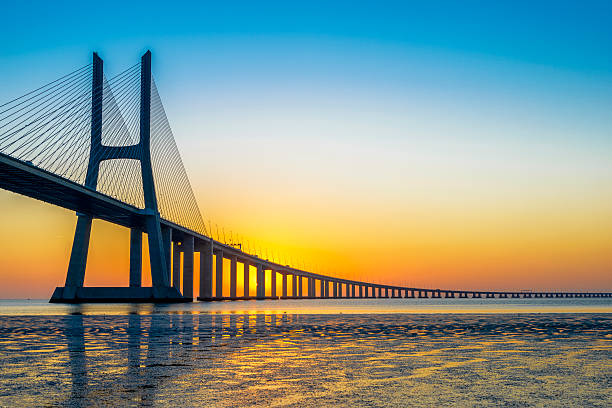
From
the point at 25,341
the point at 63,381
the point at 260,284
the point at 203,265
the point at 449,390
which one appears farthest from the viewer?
the point at 260,284

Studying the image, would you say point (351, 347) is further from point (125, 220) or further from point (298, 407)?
point (125, 220)

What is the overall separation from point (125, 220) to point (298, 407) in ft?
211

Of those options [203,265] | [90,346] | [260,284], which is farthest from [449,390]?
[260,284]

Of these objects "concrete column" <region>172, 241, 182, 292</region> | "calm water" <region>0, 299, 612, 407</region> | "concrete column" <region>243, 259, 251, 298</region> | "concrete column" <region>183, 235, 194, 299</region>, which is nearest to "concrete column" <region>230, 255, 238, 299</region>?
"concrete column" <region>243, 259, 251, 298</region>

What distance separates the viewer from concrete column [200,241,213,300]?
10112cm

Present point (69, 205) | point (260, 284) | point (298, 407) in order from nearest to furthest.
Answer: point (298, 407)
point (69, 205)
point (260, 284)

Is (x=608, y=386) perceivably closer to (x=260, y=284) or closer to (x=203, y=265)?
(x=203, y=265)

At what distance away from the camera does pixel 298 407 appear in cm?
705

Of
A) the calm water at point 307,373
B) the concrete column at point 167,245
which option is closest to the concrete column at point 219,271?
the concrete column at point 167,245

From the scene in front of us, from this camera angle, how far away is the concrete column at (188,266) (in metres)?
89.1

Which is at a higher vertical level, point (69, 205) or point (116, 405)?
point (69, 205)

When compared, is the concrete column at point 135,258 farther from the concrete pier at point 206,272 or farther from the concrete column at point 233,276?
the concrete column at point 233,276

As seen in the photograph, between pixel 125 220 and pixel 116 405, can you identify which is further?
pixel 125 220

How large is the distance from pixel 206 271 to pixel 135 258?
32.5 m
